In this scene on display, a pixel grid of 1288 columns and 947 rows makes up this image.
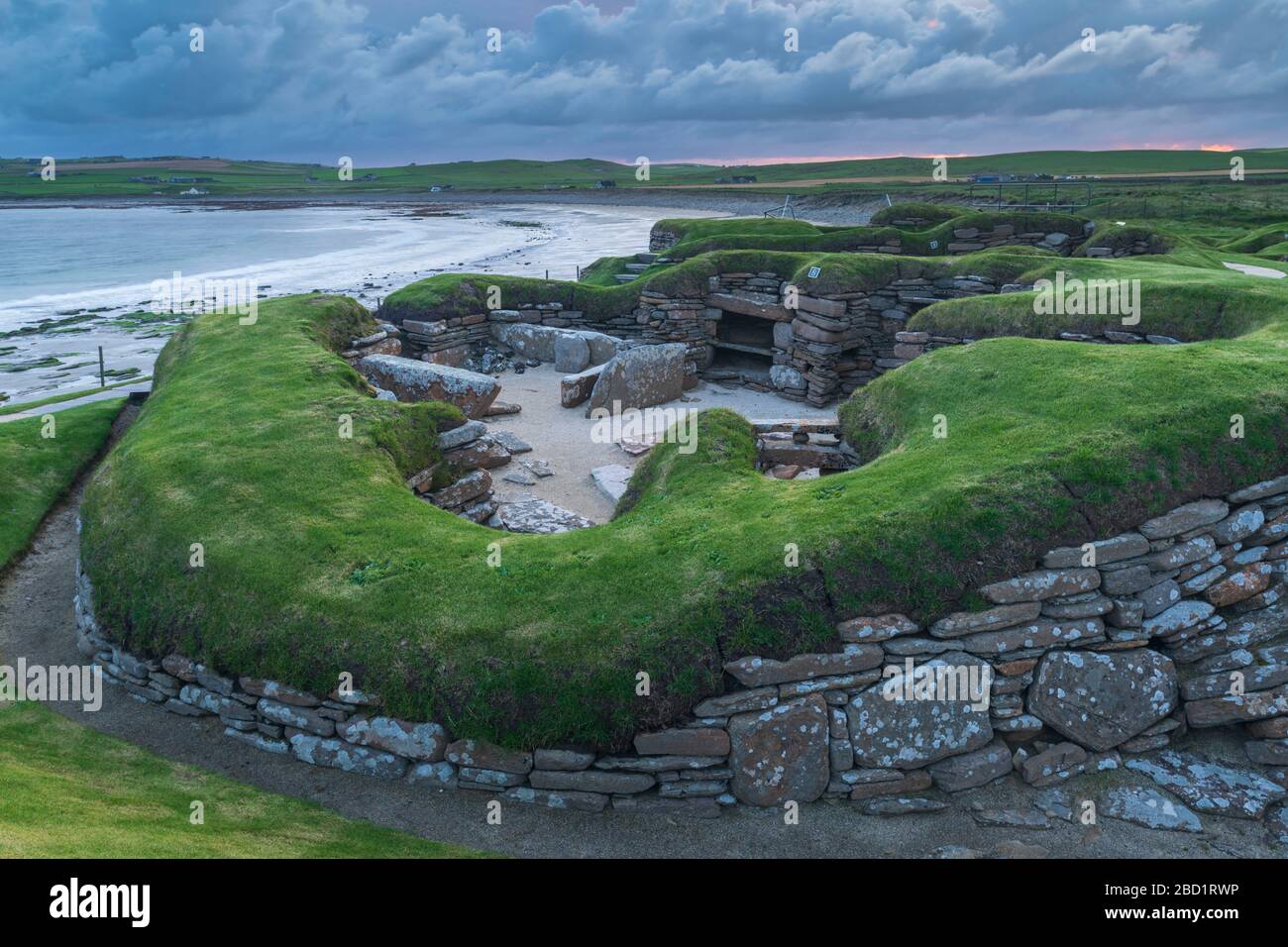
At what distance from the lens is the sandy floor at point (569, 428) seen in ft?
53.9

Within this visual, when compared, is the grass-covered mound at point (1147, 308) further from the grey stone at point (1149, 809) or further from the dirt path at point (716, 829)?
the dirt path at point (716, 829)

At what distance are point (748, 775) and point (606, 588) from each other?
103 inches

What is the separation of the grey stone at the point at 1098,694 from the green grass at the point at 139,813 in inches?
254

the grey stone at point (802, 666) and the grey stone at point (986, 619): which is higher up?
the grey stone at point (986, 619)

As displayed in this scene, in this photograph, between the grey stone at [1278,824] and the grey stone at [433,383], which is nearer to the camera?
the grey stone at [1278,824]

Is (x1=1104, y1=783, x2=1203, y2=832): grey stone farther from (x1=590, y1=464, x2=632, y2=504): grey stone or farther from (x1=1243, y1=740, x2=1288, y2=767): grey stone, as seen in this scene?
(x1=590, y1=464, x2=632, y2=504): grey stone

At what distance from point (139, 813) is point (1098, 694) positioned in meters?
10.1

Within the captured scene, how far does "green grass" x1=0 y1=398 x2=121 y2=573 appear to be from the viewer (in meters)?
15.6

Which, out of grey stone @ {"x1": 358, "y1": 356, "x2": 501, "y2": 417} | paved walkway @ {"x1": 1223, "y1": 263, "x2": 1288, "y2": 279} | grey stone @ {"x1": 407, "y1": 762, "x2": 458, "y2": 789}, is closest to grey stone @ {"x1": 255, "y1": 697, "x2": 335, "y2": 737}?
grey stone @ {"x1": 407, "y1": 762, "x2": 458, "y2": 789}

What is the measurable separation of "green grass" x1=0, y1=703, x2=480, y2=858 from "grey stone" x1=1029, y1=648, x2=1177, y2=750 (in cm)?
646

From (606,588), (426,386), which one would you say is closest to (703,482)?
(606,588)

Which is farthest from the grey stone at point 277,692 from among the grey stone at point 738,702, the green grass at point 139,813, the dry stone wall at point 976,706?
the grey stone at point 738,702

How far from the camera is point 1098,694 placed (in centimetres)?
936

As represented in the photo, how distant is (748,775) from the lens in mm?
8625
